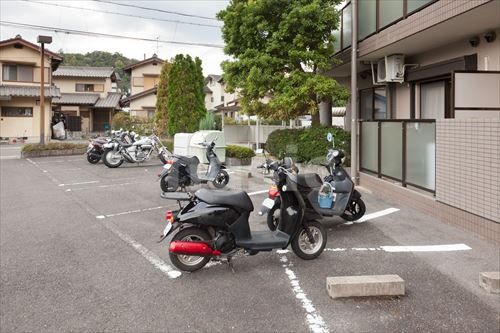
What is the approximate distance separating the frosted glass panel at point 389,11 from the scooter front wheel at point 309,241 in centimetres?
537

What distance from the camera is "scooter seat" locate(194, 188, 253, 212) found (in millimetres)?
4180

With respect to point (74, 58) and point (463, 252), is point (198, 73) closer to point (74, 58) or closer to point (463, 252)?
point (463, 252)

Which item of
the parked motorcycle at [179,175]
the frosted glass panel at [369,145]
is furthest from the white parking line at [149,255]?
the frosted glass panel at [369,145]

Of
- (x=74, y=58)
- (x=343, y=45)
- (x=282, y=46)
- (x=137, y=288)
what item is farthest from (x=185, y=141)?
(x=74, y=58)

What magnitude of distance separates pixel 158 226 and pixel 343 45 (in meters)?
7.54

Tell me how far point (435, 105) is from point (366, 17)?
2.65 metres

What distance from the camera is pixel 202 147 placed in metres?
12.3

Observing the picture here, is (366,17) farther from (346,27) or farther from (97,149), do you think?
(97,149)

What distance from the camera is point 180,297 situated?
11.9ft

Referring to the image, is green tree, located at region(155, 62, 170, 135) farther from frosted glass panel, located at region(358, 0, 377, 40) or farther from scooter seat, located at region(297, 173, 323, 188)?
scooter seat, located at region(297, 173, 323, 188)

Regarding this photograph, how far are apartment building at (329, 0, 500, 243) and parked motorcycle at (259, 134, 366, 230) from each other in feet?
4.51

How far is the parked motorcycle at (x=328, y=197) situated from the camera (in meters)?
4.97

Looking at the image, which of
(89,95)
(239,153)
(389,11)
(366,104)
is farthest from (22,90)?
(389,11)

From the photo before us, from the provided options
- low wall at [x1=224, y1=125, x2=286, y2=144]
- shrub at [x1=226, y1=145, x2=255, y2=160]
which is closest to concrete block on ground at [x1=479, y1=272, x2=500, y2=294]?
shrub at [x1=226, y1=145, x2=255, y2=160]
